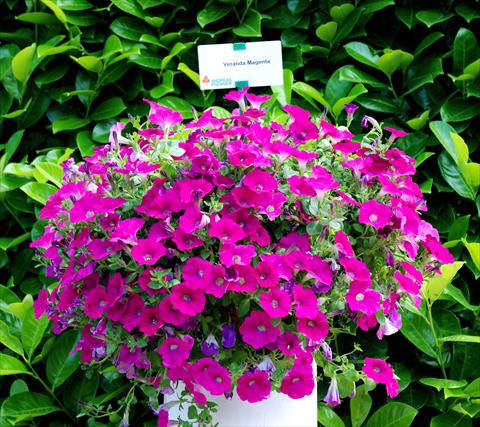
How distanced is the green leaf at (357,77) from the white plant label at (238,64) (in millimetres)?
385

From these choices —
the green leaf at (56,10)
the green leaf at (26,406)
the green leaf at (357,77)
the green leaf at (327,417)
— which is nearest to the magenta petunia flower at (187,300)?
the green leaf at (327,417)

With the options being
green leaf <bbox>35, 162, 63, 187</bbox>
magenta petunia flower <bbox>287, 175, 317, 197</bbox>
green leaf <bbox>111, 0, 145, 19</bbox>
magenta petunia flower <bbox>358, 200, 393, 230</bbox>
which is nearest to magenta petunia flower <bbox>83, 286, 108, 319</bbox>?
magenta petunia flower <bbox>287, 175, 317, 197</bbox>

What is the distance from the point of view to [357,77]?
2199 mm

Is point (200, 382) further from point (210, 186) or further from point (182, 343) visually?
point (210, 186)

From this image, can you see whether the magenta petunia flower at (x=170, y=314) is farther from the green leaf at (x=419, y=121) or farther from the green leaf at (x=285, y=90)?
the green leaf at (x=419, y=121)

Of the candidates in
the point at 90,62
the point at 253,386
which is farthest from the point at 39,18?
the point at 253,386

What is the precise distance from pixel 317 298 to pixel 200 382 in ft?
0.95

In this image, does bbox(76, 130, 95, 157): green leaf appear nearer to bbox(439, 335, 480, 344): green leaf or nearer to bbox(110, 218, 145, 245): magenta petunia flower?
bbox(110, 218, 145, 245): magenta petunia flower

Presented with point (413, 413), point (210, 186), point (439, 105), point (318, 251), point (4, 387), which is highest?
point (210, 186)

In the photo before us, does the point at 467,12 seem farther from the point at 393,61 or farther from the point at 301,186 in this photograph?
the point at 301,186

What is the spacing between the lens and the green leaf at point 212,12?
7.36 feet

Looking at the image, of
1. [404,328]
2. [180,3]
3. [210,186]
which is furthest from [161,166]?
[180,3]

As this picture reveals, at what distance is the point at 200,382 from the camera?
127 cm

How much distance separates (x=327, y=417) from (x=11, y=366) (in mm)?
870
